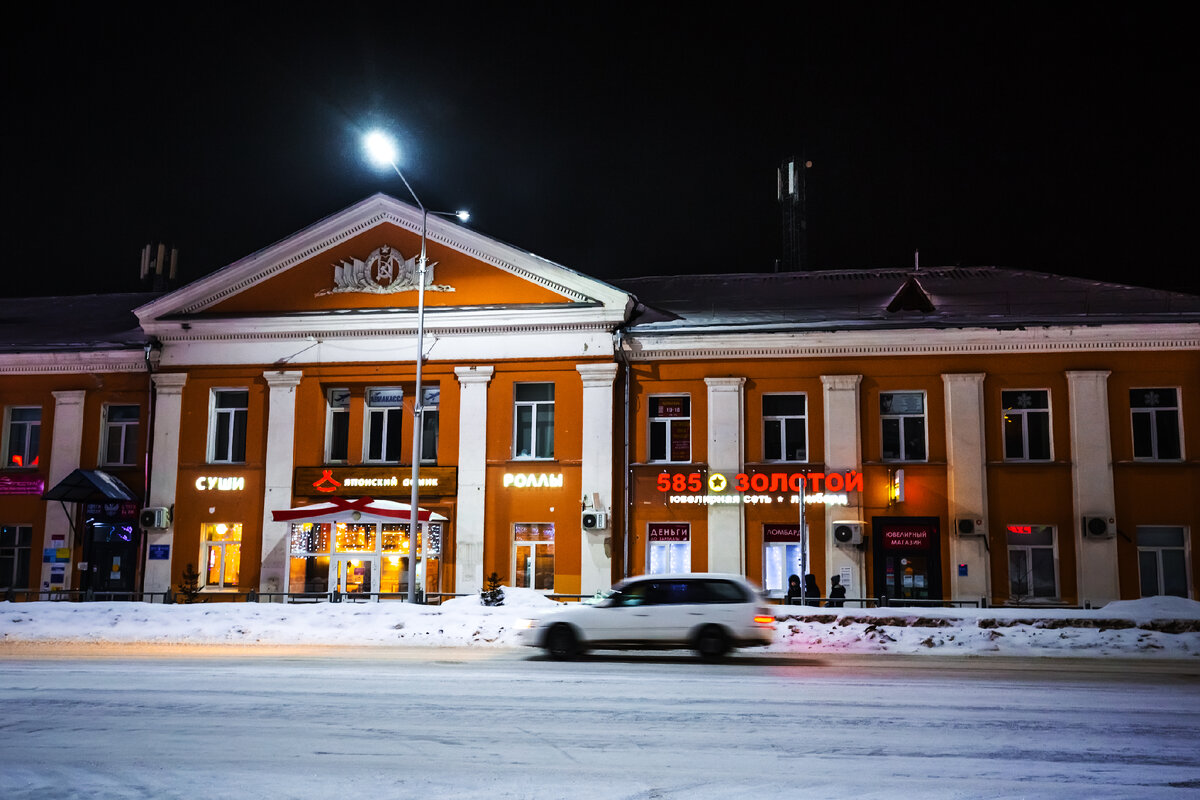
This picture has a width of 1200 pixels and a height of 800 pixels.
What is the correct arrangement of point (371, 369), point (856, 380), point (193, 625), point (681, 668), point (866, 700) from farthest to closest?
point (371, 369) → point (856, 380) → point (193, 625) → point (681, 668) → point (866, 700)

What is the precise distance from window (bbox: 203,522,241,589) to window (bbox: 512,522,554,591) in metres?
8.45

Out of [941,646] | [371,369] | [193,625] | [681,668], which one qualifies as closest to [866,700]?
[681,668]

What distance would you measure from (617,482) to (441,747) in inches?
796

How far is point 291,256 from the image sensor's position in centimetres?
3133

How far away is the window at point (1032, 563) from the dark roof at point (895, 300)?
5.59 metres

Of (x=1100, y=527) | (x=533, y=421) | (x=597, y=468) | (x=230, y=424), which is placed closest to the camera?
(x=1100, y=527)

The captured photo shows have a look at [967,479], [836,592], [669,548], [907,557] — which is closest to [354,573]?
[669,548]

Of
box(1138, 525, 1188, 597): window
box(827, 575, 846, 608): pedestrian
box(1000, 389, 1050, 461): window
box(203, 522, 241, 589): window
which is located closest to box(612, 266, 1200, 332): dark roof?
box(1000, 389, 1050, 461): window

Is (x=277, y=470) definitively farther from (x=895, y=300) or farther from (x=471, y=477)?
(x=895, y=300)

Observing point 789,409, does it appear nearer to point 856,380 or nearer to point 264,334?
point 856,380

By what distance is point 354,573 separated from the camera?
29.7m

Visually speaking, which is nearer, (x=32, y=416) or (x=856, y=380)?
(x=856, y=380)

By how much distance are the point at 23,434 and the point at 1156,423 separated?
33826 millimetres

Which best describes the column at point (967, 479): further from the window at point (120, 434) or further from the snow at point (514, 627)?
the window at point (120, 434)
